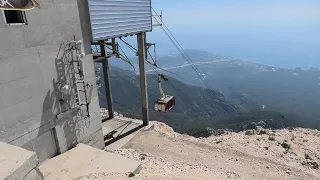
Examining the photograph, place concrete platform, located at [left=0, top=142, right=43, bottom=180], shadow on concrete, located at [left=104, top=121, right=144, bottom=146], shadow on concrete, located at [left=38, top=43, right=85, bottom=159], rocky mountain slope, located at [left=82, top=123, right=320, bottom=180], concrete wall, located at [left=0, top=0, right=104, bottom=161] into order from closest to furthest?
1. concrete platform, located at [left=0, top=142, right=43, bottom=180]
2. concrete wall, located at [left=0, top=0, right=104, bottom=161]
3. shadow on concrete, located at [left=38, top=43, right=85, bottom=159]
4. rocky mountain slope, located at [left=82, top=123, right=320, bottom=180]
5. shadow on concrete, located at [left=104, top=121, right=144, bottom=146]

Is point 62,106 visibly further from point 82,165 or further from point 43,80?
point 82,165

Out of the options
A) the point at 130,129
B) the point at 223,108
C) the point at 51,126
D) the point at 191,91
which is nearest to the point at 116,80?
the point at 191,91

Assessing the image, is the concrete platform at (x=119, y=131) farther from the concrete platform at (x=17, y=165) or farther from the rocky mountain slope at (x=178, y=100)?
the rocky mountain slope at (x=178, y=100)

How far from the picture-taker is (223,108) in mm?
157750

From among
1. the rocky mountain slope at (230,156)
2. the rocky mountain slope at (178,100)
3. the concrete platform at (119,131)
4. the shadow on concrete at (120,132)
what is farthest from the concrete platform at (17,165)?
the rocky mountain slope at (178,100)

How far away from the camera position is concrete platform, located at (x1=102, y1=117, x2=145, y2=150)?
67.5 feet

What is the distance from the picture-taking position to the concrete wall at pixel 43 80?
11.6 m

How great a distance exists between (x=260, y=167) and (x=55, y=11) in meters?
16.2

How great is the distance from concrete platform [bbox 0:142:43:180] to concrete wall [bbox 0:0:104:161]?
9.13 feet

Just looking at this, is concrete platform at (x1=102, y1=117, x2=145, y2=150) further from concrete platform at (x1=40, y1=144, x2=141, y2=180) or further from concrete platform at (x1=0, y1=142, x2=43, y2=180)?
concrete platform at (x1=0, y1=142, x2=43, y2=180)

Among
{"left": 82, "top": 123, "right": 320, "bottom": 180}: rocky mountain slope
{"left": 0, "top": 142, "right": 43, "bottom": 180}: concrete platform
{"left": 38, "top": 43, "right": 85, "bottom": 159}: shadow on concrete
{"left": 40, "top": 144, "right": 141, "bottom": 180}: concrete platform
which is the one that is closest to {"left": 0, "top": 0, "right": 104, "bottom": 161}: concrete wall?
{"left": 38, "top": 43, "right": 85, "bottom": 159}: shadow on concrete

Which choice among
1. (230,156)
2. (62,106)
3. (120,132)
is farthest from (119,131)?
(230,156)

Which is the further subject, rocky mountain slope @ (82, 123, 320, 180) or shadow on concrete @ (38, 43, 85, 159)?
rocky mountain slope @ (82, 123, 320, 180)

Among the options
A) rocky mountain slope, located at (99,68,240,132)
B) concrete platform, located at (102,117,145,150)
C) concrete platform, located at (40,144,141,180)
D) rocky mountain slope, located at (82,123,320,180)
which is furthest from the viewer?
rocky mountain slope, located at (99,68,240,132)
